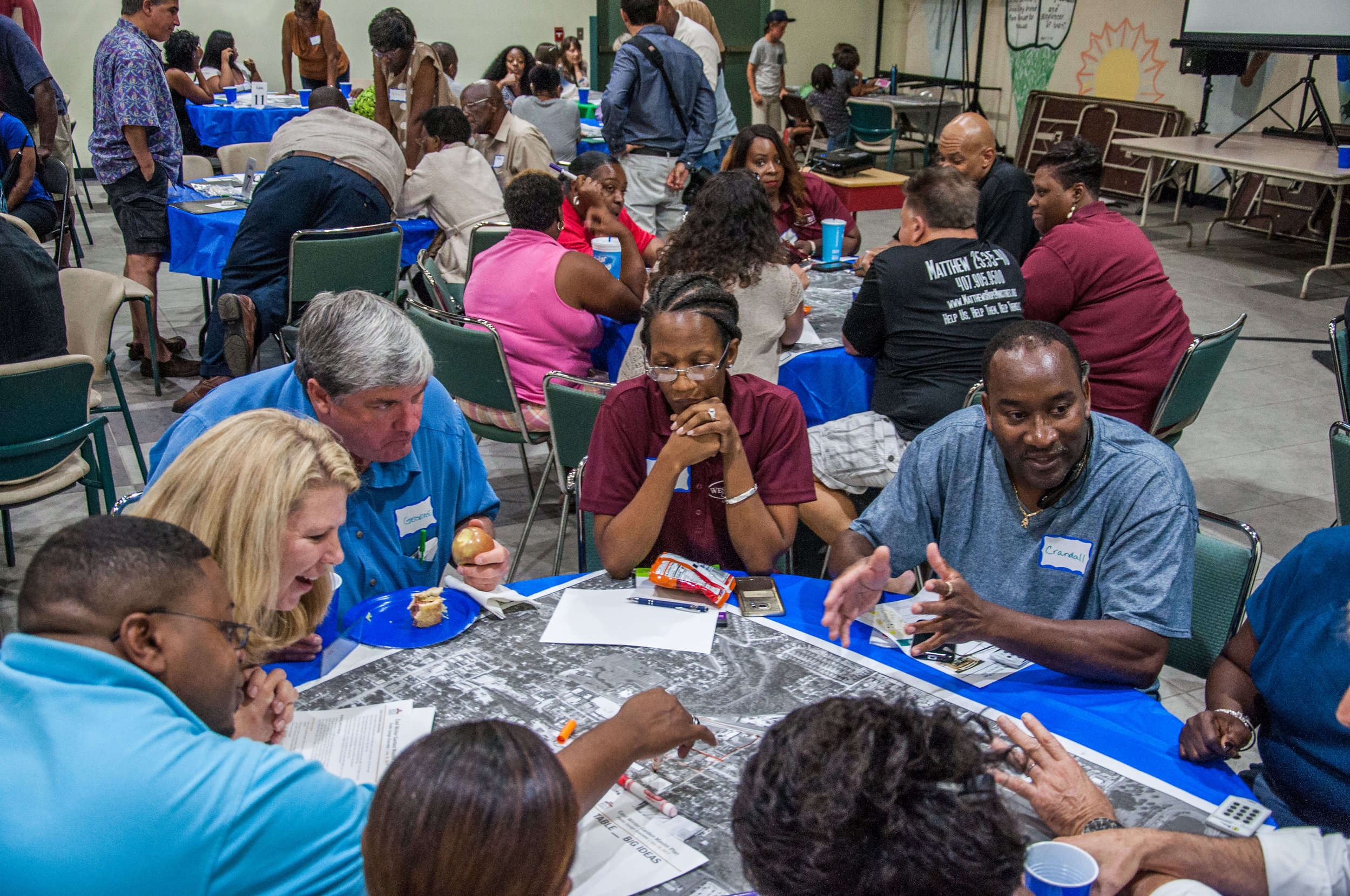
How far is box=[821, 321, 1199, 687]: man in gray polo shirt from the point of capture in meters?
1.81

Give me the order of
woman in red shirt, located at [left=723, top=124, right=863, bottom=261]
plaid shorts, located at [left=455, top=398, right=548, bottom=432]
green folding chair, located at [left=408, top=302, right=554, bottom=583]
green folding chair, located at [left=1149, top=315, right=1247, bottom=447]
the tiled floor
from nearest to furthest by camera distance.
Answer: green folding chair, located at [left=1149, top=315, right=1247, bottom=447], green folding chair, located at [left=408, top=302, right=554, bottom=583], plaid shorts, located at [left=455, top=398, right=548, bottom=432], the tiled floor, woman in red shirt, located at [left=723, top=124, right=863, bottom=261]

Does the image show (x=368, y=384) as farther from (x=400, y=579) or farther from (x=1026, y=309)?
(x=1026, y=309)

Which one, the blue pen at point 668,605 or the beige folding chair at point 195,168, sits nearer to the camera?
the blue pen at point 668,605

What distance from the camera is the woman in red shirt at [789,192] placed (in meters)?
4.88

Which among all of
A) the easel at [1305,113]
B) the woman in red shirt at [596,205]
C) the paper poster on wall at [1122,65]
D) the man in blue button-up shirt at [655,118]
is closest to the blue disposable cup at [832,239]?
the woman in red shirt at [596,205]

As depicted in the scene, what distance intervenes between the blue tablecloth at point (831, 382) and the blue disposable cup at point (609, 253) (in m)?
1.27

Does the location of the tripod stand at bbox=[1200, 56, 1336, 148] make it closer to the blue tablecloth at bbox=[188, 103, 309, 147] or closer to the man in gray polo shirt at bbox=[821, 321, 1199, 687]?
the man in gray polo shirt at bbox=[821, 321, 1199, 687]

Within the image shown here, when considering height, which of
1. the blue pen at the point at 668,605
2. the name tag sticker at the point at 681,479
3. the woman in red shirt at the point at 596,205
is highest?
the woman in red shirt at the point at 596,205

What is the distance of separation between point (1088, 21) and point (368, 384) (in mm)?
12180

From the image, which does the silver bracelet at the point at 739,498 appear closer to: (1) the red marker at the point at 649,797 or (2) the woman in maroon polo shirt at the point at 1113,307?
(1) the red marker at the point at 649,797

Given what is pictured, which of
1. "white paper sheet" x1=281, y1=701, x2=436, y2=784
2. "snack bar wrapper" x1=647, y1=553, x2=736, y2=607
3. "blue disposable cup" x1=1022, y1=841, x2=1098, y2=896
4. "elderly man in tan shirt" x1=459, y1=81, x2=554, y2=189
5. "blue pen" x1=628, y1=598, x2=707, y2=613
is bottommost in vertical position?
"white paper sheet" x1=281, y1=701, x2=436, y2=784

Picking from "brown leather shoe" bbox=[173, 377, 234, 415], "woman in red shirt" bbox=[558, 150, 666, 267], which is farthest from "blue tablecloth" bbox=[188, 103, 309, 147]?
"woman in red shirt" bbox=[558, 150, 666, 267]

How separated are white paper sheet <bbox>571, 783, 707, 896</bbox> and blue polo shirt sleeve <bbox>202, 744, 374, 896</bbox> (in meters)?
0.28

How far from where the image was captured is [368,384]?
78.7 inches
